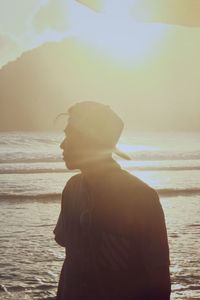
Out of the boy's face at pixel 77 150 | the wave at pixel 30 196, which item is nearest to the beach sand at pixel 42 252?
the wave at pixel 30 196

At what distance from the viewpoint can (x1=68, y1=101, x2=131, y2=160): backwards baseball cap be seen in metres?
2.69

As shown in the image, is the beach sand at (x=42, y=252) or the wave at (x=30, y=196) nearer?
the beach sand at (x=42, y=252)

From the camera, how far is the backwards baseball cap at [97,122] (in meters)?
2.69

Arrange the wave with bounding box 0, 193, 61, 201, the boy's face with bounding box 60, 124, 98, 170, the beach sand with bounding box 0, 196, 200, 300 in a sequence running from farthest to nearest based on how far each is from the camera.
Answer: the wave with bounding box 0, 193, 61, 201
the beach sand with bounding box 0, 196, 200, 300
the boy's face with bounding box 60, 124, 98, 170

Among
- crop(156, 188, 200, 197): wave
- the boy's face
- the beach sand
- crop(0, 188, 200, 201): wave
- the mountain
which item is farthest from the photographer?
the mountain

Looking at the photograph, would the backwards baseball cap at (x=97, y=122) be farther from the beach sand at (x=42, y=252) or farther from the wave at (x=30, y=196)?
the wave at (x=30, y=196)

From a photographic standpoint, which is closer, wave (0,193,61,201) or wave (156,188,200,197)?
wave (0,193,61,201)

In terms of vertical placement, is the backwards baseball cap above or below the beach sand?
above

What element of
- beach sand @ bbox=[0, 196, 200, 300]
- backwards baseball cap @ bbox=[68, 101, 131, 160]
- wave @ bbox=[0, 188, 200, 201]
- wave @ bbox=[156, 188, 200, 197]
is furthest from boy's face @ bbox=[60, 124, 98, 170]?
wave @ bbox=[156, 188, 200, 197]

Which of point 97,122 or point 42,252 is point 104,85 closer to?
point 42,252

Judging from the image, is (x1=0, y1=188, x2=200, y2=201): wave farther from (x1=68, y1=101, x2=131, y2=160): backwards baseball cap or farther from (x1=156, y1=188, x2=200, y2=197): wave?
(x1=68, y1=101, x2=131, y2=160): backwards baseball cap

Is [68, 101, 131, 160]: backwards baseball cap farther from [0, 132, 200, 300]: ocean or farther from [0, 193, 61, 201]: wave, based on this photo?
[0, 193, 61, 201]: wave

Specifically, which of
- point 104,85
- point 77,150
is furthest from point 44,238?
point 104,85

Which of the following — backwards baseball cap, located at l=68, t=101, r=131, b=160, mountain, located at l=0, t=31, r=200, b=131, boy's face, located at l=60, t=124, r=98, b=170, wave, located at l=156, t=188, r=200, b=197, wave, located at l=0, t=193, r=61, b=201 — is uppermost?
mountain, located at l=0, t=31, r=200, b=131
